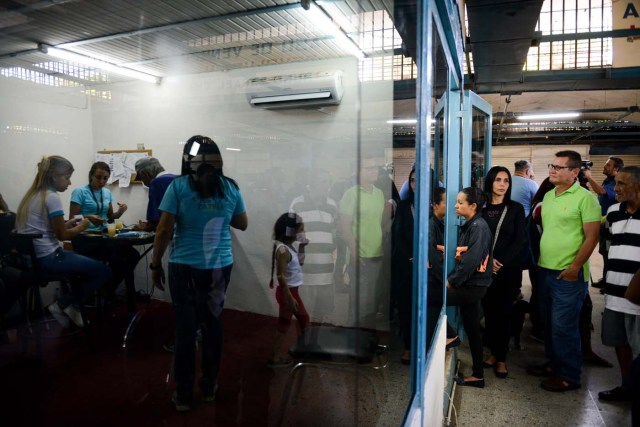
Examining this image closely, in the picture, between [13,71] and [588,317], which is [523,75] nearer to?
[588,317]

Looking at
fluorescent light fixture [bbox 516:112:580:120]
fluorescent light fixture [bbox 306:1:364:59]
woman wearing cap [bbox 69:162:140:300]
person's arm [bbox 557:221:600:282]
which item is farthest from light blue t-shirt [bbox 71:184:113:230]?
fluorescent light fixture [bbox 516:112:580:120]

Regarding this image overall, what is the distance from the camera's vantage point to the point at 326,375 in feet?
7.37

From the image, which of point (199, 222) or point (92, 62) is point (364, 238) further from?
point (92, 62)

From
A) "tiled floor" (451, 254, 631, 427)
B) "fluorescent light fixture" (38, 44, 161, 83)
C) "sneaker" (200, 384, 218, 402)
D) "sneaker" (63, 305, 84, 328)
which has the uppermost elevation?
"fluorescent light fixture" (38, 44, 161, 83)

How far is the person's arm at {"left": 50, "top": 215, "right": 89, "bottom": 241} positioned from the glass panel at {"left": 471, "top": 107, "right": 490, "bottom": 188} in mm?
3621

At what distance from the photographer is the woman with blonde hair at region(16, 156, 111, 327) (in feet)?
1.83

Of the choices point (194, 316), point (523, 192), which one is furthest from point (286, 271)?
point (523, 192)

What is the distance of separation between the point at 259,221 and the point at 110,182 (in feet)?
2.73

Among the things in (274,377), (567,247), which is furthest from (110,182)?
(567,247)

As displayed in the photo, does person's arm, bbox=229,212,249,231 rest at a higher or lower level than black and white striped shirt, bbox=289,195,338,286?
higher

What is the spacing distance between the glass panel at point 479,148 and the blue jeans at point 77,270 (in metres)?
3.58

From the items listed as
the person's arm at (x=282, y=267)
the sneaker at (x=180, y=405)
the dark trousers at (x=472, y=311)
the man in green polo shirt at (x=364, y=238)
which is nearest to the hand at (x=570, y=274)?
the dark trousers at (x=472, y=311)

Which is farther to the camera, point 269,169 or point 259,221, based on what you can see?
point 269,169

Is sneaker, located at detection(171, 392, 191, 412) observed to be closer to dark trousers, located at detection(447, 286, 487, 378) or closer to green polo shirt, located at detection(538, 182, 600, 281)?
dark trousers, located at detection(447, 286, 487, 378)
